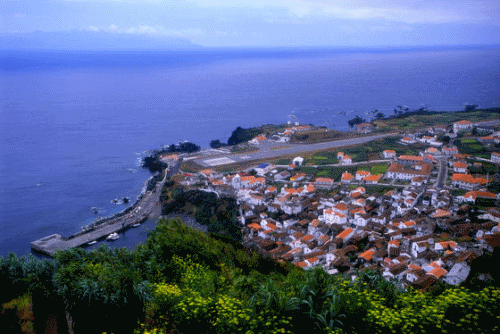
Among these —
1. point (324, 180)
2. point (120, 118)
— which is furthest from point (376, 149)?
point (120, 118)

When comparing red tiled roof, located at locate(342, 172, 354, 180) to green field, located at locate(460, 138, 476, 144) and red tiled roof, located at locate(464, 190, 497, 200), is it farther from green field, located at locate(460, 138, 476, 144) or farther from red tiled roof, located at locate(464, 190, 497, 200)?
green field, located at locate(460, 138, 476, 144)

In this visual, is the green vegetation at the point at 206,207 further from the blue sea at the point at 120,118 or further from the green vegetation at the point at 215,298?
the green vegetation at the point at 215,298

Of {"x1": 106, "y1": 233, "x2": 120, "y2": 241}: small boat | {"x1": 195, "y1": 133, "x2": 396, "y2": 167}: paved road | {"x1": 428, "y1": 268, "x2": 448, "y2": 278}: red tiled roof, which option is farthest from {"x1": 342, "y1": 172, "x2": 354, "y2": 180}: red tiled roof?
{"x1": 106, "y1": 233, "x2": 120, "y2": 241}: small boat

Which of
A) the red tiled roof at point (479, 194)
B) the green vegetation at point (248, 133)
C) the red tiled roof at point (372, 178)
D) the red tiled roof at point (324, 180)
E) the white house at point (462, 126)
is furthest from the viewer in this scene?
the green vegetation at point (248, 133)

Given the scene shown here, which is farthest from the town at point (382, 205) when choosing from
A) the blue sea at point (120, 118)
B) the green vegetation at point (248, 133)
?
the green vegetation at point (248, 133)

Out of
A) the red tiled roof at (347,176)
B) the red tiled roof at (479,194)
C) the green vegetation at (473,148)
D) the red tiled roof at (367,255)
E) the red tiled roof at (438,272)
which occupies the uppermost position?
the green vegetation at (473,148)

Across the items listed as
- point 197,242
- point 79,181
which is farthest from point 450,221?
point 79,181
